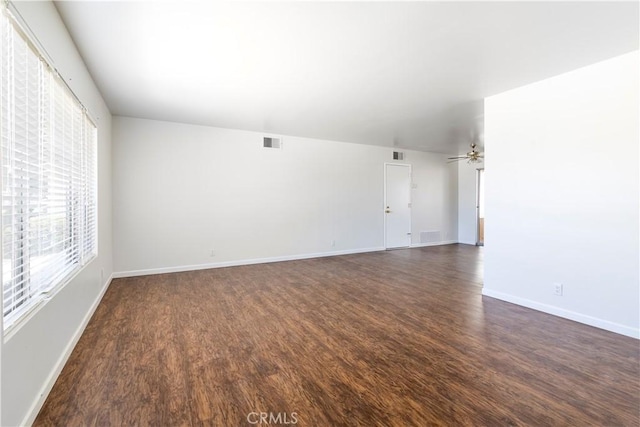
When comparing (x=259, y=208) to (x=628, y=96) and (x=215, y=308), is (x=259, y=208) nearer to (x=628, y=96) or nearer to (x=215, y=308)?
(x=215, y=308)

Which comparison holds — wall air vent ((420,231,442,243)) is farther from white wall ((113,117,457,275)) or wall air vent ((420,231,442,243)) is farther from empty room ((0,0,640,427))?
empty room ((0,0,640,427))

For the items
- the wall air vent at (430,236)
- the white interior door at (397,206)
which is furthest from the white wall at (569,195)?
the wall air vent at (430,236)

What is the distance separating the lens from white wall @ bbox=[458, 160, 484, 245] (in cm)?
783

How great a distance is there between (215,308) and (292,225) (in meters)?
2.79

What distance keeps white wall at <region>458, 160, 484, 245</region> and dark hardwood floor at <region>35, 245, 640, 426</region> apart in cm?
487

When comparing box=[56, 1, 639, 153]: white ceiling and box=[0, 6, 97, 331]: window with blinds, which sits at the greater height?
box=[56, 1, 639, 153]: white ceiling

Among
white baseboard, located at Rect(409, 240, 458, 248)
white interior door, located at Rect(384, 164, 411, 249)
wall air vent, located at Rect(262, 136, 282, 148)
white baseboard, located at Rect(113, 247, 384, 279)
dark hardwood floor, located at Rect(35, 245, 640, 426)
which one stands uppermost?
wall air vent, located at Rect(262, 136, 282, 148)

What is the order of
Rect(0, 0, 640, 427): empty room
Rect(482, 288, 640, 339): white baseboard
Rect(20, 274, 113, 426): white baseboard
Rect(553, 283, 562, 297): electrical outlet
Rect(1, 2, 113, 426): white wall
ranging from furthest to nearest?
Rect(553, 283, 562, 297): electrical outlet
Rect(482, 288, 640, 339): white baseboard
Rect(0, 0, 640, 427): empty room
Rect(20, 274, 113, 426): white baseboard
Rect(1, 2, 113, 426): white wall

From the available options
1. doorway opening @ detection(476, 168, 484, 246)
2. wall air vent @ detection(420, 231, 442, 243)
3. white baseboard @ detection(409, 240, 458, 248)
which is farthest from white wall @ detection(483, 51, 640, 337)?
doorway opening @ detection(476, 168, 484, 246)

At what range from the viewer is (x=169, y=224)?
4.70 metres

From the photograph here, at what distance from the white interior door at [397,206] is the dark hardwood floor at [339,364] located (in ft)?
11.3

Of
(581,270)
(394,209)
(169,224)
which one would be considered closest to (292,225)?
(169,224)

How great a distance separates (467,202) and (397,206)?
236 centimetres

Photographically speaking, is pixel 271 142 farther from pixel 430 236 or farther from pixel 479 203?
pixel 479 203
